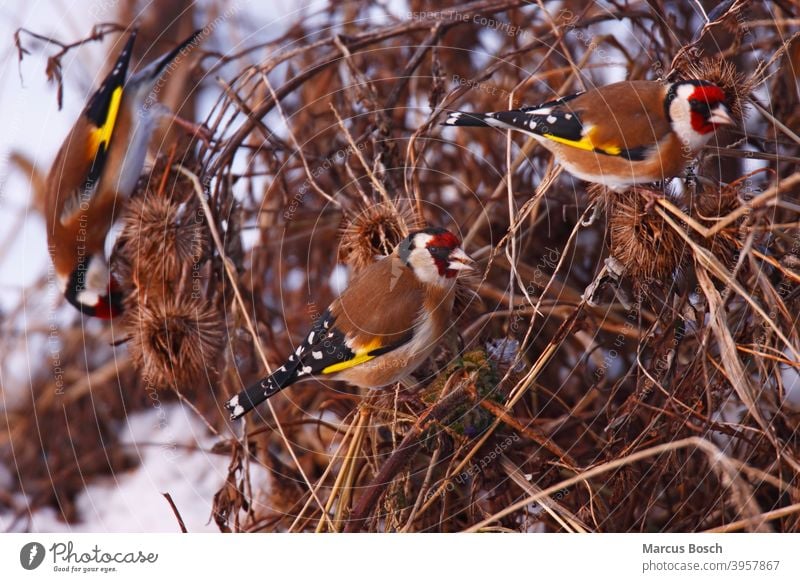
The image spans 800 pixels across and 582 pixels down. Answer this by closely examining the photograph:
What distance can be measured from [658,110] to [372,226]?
479mm

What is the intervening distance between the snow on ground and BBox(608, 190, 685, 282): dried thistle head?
0.81 meters

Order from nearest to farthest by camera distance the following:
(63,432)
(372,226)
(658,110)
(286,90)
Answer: (658,110) < (372,226) < (286,90) < (63,432)

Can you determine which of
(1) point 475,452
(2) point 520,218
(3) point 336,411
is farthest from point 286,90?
(1) point 475,452

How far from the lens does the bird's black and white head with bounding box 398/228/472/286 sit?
1200 mm

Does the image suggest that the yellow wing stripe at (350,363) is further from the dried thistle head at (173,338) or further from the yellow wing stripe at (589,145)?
the yellow wing stripe at (589,145)

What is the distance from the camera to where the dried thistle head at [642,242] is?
1.10 metres

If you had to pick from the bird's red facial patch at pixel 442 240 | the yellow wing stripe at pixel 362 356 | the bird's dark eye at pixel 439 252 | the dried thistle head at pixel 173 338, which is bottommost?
the yellow wing stripe at pixel 362 356

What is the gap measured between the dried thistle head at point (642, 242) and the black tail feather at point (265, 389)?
0.55 metres

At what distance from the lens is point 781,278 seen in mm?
1165

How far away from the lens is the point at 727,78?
1.14 m

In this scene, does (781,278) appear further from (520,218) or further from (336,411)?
(336,411)

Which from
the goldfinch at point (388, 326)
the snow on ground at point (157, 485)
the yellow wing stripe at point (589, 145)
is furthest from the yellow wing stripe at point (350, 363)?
the yellow wing stripe at point (589, 145)

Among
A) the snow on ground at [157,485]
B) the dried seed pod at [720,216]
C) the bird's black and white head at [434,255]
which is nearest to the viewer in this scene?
the dried seed pod at [720,216]

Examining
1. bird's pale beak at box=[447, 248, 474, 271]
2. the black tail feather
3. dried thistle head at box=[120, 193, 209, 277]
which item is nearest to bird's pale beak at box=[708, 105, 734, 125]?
bird's pale beak at box=[447, 248, 474, 271]
